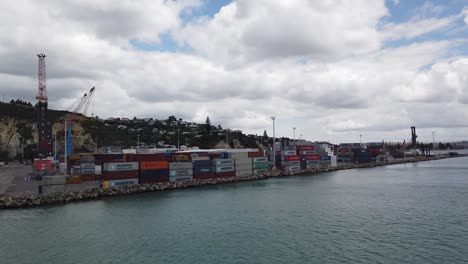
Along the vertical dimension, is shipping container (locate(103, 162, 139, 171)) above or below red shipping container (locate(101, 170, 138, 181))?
above

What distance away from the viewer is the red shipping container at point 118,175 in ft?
177

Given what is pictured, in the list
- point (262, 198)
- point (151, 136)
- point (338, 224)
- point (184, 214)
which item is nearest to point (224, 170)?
point (262, 198)

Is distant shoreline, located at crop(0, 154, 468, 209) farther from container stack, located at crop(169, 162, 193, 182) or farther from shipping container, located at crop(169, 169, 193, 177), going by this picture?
shipping container, located at crop(169, 169, 193, 177)

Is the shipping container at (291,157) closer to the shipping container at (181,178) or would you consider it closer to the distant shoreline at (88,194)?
the distant shoreline at (88,194)

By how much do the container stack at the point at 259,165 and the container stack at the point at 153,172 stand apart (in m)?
26.6

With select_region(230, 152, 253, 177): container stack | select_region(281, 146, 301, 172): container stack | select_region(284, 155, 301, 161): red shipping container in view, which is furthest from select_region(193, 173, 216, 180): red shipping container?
select_region(284, 155, 301, 161): red shipping container

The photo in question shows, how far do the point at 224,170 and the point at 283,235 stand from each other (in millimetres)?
47163

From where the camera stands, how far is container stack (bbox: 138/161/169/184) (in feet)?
195

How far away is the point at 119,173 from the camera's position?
55875mm

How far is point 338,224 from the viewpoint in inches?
1227

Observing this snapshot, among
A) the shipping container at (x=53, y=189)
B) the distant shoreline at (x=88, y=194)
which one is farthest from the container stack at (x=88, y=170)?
the distant shoreline at (x=88, y=194)

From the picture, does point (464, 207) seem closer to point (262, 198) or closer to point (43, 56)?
point (262, 198)

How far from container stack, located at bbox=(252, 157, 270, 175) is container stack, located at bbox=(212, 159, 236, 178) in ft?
26.0

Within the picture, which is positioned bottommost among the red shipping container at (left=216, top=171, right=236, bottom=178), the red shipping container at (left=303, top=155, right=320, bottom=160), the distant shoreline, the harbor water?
the harbor water
